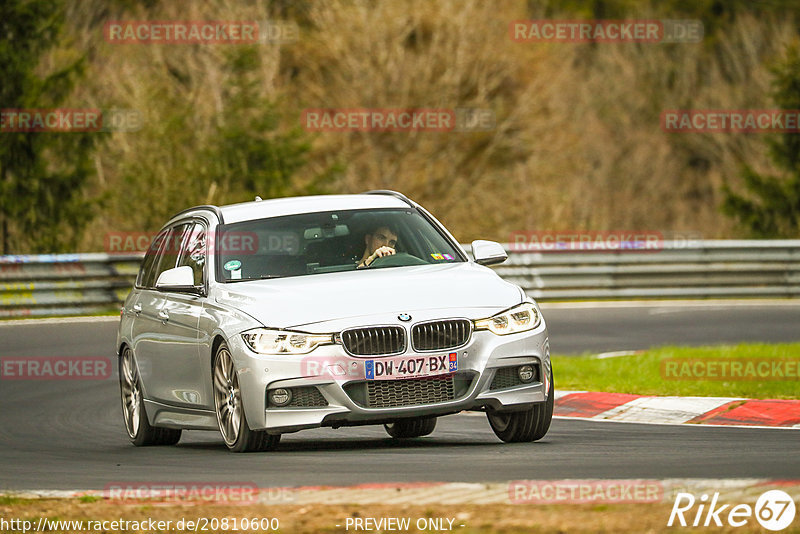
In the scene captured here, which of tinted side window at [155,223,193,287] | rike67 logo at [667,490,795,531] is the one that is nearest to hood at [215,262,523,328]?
tinted side window at [155,223,193,287]

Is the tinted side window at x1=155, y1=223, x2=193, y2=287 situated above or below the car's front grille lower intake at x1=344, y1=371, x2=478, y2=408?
above

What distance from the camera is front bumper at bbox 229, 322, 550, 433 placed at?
930 centimetres

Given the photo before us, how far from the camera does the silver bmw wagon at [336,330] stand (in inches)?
367

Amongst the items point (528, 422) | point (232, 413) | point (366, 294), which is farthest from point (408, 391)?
point (232, 413)

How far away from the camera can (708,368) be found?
49.5 feet

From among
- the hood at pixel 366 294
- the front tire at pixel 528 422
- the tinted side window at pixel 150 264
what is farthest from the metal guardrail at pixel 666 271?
the hood at pixel 366 294

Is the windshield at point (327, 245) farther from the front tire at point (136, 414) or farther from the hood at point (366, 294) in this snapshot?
the front tire at point (136, 414)

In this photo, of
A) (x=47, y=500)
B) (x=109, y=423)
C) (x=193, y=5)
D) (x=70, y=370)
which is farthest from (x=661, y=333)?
(x=193, y=5)

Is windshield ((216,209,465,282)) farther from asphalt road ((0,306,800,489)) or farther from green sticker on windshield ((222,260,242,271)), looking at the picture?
asphalt road ((0,306,800,489))

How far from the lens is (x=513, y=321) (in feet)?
31.8

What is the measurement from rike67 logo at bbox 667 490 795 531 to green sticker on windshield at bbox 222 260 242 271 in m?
4.41

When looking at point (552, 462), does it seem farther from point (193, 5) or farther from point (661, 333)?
point (193, 5)

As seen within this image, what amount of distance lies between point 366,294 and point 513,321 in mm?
929

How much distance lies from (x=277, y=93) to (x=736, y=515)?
31.3m
